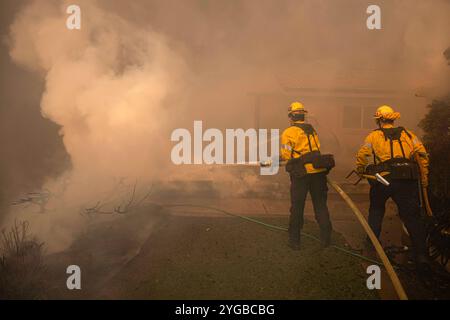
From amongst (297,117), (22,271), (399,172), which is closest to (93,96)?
(22,271)

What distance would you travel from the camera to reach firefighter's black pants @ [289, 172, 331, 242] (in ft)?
13.0

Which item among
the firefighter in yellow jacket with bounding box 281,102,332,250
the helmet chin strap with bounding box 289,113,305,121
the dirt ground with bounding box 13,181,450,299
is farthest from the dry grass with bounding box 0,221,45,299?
the helmet chin strap with bounding box 289,113,305,121

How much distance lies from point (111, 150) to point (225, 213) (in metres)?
2.63

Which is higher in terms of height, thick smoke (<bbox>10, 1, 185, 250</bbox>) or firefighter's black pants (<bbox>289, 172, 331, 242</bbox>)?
thick smoke (<bbox>10, 1, 185, 250</bbox>)

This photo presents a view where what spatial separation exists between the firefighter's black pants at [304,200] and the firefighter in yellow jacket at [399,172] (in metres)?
0.57

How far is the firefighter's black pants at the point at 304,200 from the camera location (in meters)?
3.97

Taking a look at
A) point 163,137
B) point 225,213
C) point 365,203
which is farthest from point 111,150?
point 365,203

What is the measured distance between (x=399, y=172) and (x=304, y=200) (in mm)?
1154

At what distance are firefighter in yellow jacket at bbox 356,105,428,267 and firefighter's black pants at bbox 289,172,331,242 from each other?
567 millimetres

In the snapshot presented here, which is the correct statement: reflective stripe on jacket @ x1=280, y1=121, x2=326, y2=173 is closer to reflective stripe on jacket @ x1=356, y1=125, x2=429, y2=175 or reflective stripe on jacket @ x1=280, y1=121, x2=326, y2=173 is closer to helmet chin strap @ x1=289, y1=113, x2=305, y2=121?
helmet chin strap @ x1=289, y1=113, x2=305, y2=121

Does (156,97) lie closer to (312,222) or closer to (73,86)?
(73,86)

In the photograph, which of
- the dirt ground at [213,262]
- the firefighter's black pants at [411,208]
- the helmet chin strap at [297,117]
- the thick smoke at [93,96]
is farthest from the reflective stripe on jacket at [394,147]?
the thick smoke at [93,96]

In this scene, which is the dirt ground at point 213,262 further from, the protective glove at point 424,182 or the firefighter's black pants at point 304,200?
the protective glove at point 424,182

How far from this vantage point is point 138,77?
6602mm
